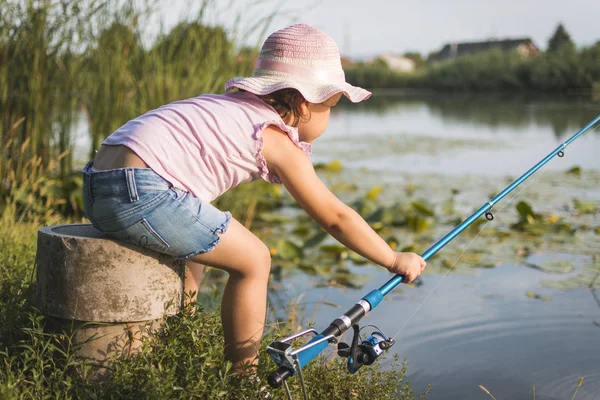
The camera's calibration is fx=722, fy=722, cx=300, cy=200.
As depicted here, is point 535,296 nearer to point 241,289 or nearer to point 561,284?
point 561,284

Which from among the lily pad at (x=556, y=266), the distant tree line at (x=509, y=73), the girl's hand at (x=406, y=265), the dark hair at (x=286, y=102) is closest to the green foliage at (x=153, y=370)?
the girl's hand at (x=406, y=265)

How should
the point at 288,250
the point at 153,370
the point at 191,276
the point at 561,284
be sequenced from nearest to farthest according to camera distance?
the point at 153,370 → the point at 191,276 → the point at 561,284 → the point at 288,250

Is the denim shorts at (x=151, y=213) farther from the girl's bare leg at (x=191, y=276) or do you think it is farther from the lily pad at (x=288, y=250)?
the lily pad at (x=288, y=250)

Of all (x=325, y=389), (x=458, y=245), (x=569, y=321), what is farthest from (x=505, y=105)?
(x=325, y=389)

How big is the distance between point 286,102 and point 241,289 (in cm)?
57

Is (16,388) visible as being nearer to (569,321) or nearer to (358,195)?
(569,321)

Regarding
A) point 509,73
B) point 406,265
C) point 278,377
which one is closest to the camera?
point 278,377

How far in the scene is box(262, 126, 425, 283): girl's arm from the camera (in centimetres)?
204

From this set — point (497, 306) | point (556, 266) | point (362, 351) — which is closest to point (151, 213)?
point (362, 351)

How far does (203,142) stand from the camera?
78.2 inches

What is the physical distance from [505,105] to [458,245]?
51.7ft

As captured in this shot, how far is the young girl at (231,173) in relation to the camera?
76.2 inches

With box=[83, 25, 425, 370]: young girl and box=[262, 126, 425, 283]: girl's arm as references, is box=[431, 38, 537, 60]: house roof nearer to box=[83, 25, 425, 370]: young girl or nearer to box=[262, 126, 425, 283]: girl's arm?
box=[83, 25, 425, 370]: young girl

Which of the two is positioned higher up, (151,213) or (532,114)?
(151,213)
